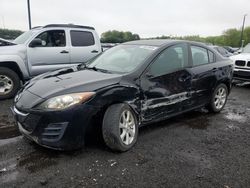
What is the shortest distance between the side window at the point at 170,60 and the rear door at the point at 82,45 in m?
3.83

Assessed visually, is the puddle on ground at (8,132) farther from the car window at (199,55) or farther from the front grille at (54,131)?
the car window at (199,55)

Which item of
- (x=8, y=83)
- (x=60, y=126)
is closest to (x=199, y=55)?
(x=60, y=126)

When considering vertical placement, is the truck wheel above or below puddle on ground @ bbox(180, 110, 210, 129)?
above

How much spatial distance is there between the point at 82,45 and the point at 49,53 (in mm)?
1117

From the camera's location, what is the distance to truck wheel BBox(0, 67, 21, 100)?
22.0 feet

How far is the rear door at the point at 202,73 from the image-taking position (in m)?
5.01

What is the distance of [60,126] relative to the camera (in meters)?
3.32

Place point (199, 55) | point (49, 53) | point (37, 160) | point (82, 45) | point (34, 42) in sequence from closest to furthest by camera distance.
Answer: point (37, 160), point (199, 55), point (34, 42), point (49, 53), point (82, 45)

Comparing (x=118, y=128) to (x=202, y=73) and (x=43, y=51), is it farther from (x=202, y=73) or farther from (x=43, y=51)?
(x=43, y=51)

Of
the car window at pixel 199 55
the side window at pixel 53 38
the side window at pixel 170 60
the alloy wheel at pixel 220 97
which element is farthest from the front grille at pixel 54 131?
the side window at pixel 53 38

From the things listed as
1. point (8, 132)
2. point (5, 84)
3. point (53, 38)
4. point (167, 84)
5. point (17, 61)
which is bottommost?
point (8, 132)

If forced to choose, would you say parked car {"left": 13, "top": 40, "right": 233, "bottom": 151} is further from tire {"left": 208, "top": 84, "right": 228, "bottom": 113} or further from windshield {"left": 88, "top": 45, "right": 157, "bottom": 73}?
tire {"left": 208, "top": 84, "right": 228, "bottom": 113}

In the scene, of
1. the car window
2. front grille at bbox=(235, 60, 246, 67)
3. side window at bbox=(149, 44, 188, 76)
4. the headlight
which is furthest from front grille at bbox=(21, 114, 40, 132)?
front grille at bbox=(235, 60, 246, 67)

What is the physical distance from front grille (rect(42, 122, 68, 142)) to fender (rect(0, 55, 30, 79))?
13.1 ft
